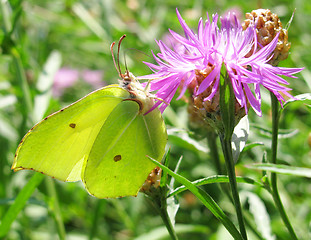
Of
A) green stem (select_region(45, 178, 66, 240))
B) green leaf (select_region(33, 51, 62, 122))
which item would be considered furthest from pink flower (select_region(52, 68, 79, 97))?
green stem (select_region(45, 178, 66, 240))

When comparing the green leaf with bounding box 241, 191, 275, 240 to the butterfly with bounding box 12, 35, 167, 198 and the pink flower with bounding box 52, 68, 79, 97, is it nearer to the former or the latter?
the butterfly with bounding box 12, 35, 167, 198

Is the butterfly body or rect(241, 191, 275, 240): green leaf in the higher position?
the butterfly body

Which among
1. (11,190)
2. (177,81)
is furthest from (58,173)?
(11,190)

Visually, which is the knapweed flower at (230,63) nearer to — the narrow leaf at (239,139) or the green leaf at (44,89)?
the narrow leaf at (239,139)

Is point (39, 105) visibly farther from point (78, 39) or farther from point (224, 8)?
point (224, 8)

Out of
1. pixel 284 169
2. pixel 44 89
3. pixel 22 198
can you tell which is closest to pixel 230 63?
pixel 284 169

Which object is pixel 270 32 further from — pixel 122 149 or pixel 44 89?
pixel 44 89
